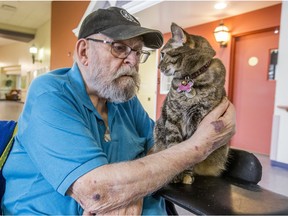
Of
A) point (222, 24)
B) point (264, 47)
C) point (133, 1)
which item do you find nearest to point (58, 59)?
point (133, 1)

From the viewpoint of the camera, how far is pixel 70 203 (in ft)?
2.50

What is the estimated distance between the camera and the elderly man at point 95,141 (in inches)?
25.5

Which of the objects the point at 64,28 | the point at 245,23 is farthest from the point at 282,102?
the point at 64,28

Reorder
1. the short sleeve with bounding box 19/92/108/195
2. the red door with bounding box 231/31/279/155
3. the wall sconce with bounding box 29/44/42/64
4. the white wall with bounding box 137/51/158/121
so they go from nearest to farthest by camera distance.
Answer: the short sleeve with bounding box 19/92/108/195 → the red door with bounding box 231/31/279/155 → the white wall with bounding box 137/51/158/121 → the wall sconce with bounding box 29/44/42/64

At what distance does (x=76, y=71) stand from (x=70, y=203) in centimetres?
49

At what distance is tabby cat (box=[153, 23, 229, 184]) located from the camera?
3.23 feet

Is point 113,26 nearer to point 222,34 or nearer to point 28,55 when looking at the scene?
point 222,34

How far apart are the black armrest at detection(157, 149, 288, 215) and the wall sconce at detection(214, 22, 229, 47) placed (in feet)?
11.3

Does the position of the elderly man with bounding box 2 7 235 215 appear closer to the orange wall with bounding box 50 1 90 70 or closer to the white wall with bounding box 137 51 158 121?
the white wall with bounding box 137 51 158 121

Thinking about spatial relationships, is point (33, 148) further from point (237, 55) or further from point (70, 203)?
point (237, 55)

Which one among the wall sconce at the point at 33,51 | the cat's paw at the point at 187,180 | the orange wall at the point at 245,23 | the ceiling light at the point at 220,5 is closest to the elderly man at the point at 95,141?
the cat's paw at the point at 187,180

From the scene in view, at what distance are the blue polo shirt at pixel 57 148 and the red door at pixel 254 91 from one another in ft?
10.8

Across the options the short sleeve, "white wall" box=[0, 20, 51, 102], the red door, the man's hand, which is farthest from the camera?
"white wall" box=[0, 20, 51, 102]

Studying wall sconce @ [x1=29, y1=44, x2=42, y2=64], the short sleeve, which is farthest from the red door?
wall sconce @ [x1=29, y1=44, x2=42, y2=64]
